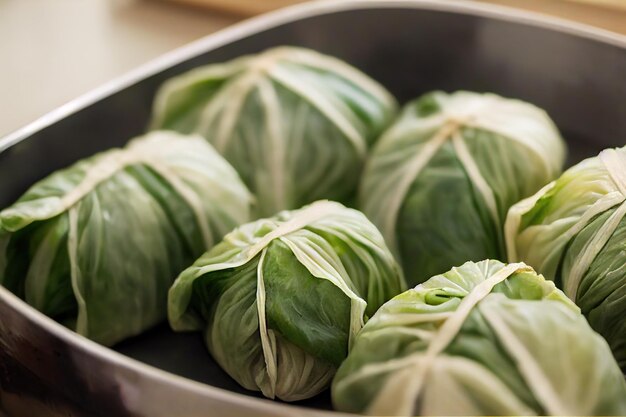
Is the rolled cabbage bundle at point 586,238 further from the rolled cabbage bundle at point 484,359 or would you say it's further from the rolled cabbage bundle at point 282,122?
the rolled cabbage bundle at point 282,122

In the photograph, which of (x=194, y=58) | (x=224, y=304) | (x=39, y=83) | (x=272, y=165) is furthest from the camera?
(x=39, y=83)

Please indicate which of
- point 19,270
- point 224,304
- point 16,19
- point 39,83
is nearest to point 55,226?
point 19,270

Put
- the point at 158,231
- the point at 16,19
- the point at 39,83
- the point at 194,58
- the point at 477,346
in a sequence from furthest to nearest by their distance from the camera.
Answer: the point at 16,19
the point at 39,83
the point at 194,58
the point at 158,231
the point at 477,346

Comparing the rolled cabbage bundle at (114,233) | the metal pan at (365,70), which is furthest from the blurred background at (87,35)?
the rolled cabbage bundle at (114,233)

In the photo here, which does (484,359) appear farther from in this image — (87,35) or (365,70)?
(87,35)

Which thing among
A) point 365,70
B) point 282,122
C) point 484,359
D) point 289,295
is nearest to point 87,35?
point 365,70

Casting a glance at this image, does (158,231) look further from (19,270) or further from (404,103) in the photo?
(404,103)
